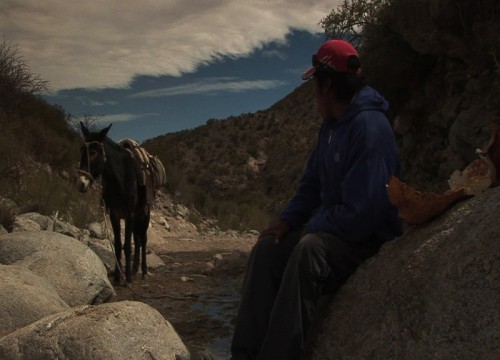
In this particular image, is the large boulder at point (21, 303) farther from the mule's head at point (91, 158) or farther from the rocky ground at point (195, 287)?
the mule's head at point (91, 158)

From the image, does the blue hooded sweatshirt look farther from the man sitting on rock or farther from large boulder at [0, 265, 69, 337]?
large boulder at [0, 265, 69, 337]

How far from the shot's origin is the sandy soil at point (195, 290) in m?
5.78

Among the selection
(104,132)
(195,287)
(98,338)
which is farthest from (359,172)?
(195,287)

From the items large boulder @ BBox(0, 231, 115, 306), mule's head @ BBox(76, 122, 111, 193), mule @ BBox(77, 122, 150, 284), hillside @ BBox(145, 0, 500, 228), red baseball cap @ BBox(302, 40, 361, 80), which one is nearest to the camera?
red baseball cap @ BBox(302, 40, 361, 80)

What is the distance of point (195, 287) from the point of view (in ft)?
27.8

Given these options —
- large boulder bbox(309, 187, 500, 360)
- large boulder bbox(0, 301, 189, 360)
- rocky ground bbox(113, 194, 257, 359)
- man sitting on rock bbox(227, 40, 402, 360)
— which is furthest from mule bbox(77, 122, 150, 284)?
large boulder bbox(309, 187, 500, 360)

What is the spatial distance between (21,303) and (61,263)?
1630mm

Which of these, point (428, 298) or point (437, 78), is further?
point (437, 78)

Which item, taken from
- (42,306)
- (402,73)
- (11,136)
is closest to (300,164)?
(11,136)

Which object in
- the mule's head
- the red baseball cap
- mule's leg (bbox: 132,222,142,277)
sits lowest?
mule's leg (bbox: 132,222,142,277)

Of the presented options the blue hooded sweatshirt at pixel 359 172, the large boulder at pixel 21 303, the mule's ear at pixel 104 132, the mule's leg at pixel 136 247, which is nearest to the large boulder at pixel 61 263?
the large boulder at pixel 21 303

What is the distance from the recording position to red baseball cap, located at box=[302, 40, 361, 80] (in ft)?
10.2

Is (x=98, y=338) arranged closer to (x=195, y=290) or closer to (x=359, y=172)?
(x=359, y=172)

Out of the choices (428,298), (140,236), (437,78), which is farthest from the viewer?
(437,78)
